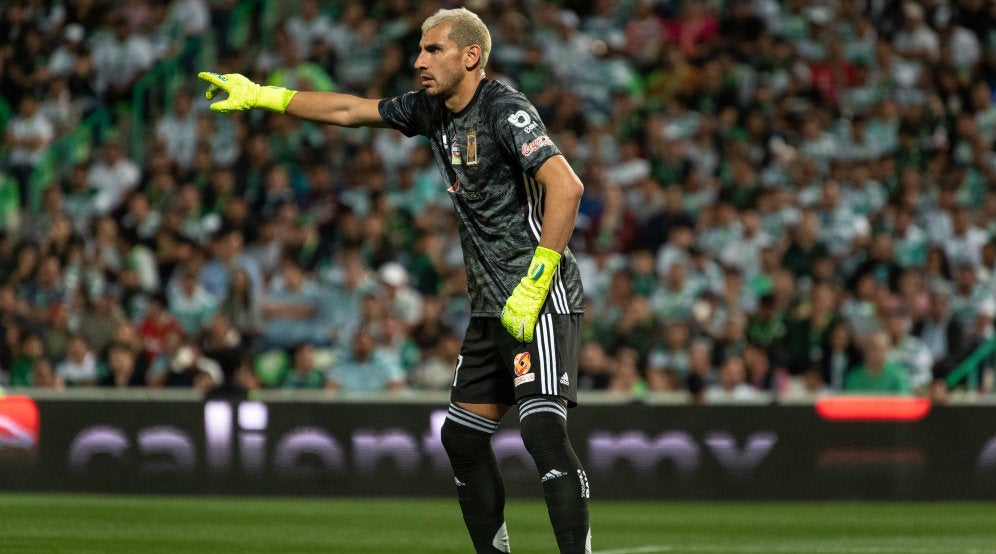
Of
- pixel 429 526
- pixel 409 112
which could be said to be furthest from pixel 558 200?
pixel 429 526

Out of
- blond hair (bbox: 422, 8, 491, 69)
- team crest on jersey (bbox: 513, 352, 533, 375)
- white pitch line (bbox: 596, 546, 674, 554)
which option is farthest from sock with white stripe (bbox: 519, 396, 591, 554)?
white pitch line (bbox: 596, 546, 674, 554)

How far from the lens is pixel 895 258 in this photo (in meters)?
14.7

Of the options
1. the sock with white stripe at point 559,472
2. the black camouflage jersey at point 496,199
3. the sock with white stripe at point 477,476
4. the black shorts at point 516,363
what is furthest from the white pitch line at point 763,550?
the black camouflage jersey at point 496,199

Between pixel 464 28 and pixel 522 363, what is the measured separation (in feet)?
4.26

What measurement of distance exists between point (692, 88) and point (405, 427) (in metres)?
6.28

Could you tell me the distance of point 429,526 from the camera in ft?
33.7

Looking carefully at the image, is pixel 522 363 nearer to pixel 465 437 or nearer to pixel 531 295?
pixel 531 295

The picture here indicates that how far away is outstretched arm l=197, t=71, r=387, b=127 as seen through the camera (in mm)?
6293

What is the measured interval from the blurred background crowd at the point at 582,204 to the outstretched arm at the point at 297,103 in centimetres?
686

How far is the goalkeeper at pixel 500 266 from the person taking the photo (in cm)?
567

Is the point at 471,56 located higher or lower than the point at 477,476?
higher

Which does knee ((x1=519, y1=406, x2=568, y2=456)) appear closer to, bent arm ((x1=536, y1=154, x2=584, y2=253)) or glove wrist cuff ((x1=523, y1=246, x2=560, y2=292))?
glove wrist cuff ((x1=523, y1=246, x2=560, y2=292))

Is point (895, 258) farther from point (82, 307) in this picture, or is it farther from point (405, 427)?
point (82, 307)

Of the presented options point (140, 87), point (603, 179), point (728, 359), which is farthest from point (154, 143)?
point (728, 359)
